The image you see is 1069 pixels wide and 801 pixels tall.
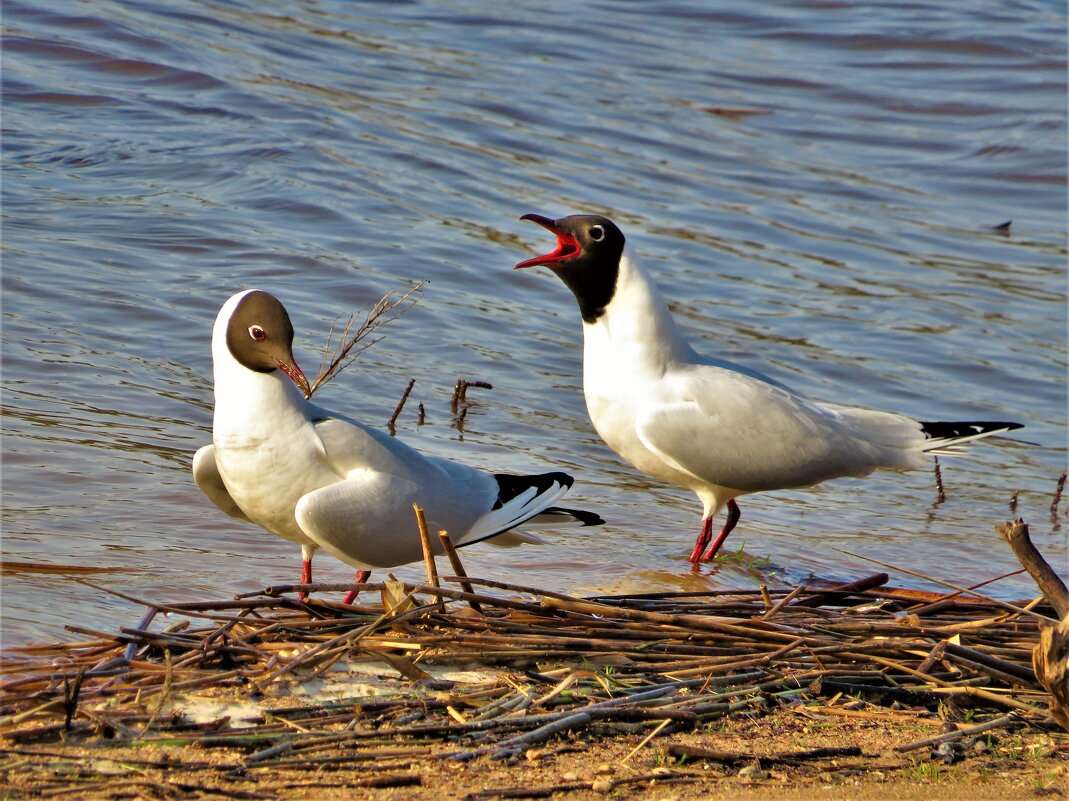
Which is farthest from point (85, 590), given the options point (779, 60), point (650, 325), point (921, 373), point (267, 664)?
point (779, 60)

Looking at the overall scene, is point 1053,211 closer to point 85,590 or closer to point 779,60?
point 779,60

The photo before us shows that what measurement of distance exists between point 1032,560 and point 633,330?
3406 mm

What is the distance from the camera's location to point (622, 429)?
22.7 feet

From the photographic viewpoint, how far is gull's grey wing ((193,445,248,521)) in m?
5.34

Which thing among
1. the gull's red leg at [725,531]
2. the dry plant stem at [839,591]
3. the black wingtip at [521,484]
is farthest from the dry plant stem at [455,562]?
the gull's red leg at [725,531]

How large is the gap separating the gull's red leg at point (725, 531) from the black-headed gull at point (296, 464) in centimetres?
179

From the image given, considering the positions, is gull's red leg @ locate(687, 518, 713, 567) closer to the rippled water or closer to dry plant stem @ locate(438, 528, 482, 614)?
the rippled water

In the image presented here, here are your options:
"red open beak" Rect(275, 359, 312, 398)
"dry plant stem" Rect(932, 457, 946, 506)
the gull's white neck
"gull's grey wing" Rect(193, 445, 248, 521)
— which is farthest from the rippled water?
"red open beak" Rect(275, 359, 312, 398)

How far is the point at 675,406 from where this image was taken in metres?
6.85

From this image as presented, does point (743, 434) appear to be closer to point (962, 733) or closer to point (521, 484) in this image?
point (521, 484)

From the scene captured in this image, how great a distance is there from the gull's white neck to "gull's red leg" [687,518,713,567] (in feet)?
2.45

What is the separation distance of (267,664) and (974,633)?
2275mm

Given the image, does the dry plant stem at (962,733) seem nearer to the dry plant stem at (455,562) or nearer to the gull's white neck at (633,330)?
the dry plant stem at (455,562)

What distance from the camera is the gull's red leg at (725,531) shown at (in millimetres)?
6852
